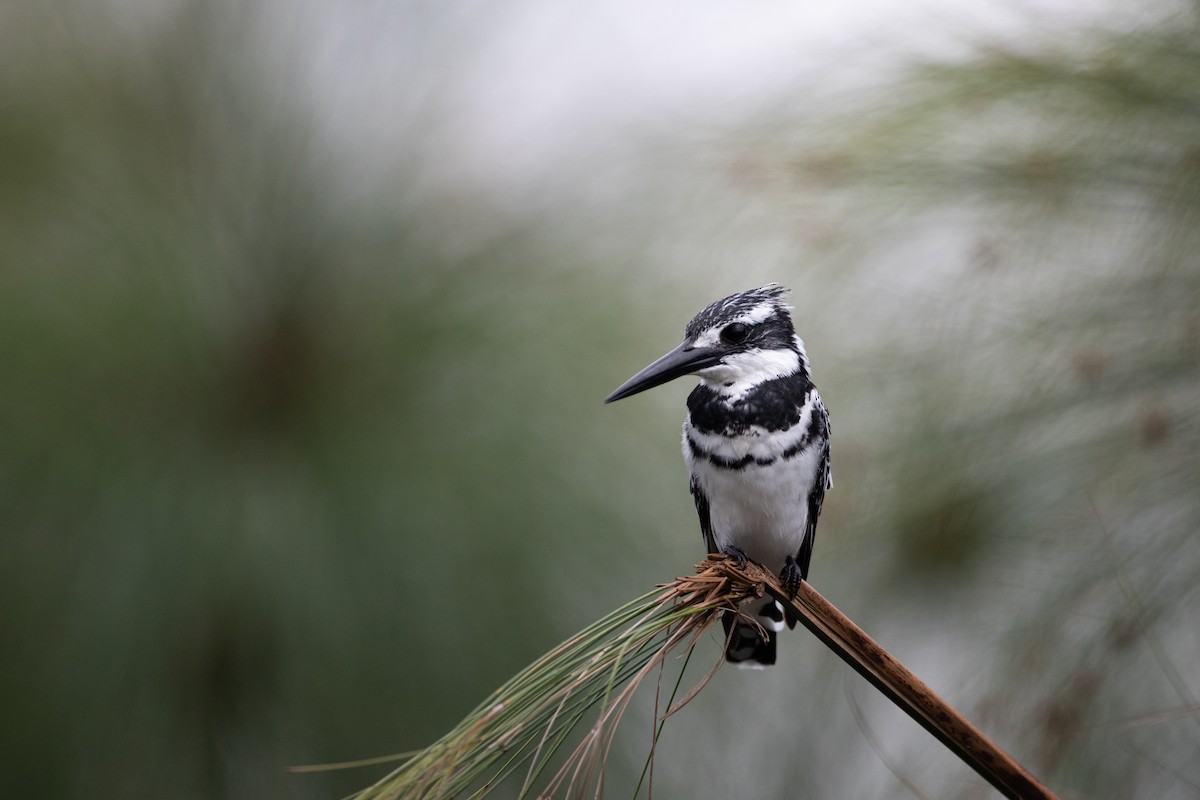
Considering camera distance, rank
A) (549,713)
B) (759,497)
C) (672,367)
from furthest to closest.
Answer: (759,497) → (672,367) → (549,713)

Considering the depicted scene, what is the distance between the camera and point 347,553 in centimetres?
183

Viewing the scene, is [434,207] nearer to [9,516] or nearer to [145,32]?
[145,32]

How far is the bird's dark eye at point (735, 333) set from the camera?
4.39 feet

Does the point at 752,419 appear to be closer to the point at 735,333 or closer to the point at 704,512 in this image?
the point at 735,333

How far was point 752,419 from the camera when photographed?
138 centimetres

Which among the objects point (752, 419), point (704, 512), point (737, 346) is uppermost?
point (737, 346)

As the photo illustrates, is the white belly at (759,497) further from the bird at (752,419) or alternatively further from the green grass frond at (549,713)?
the green grass frond at (549,713)

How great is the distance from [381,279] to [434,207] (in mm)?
168

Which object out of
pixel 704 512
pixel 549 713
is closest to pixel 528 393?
pixel 704 512

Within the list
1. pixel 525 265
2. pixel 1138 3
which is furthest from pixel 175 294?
pixel 1138 3

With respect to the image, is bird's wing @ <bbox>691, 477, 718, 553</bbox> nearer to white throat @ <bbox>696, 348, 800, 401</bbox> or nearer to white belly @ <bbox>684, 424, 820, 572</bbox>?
white belly @ <bbox>684, 424, 820, 572</bbox>

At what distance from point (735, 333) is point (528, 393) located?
27.1 inches

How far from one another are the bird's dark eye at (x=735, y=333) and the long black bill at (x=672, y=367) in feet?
0.08

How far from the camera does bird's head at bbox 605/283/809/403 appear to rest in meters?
1.32
